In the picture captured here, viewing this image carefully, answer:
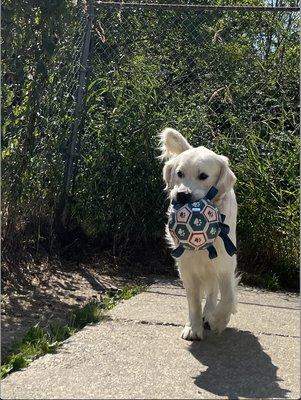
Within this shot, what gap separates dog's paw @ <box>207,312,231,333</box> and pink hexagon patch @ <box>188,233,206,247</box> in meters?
0.55

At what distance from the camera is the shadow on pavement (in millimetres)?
3531

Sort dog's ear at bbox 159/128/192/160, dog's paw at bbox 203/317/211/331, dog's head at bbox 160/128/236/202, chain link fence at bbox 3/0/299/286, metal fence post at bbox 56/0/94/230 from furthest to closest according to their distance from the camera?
metal fence post at bbox 56/0/94/230 → chain link fence at bbox 3/0/299/286 → dog's ear at bbox 159/128/192/160 → dog's paw at bbox 203/317/211/331 → dog's head at bbox 160/128/236/202

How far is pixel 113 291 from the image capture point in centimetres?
588

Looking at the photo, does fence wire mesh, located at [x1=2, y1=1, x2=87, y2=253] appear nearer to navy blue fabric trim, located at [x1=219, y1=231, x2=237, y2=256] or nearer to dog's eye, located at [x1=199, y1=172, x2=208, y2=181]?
dog's eye, located at [x1=199, y1=172, x2=208, y2=181]

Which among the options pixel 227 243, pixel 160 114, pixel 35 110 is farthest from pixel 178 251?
pixel 160 114

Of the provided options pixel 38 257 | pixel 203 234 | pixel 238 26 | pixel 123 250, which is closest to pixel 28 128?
pixel 38 257

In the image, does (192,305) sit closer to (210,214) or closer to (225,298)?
(225,298)

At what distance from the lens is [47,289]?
5652mm

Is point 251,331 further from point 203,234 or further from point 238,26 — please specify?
point 238,26

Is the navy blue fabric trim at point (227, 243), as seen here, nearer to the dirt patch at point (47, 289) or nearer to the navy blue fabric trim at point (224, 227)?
the navy blue fabric trim at point (224, 227)

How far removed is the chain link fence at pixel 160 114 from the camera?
254 inches

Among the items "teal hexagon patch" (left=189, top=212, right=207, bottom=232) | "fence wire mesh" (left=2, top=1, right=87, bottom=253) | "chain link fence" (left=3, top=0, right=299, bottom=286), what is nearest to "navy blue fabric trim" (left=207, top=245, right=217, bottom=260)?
"teal hexagon patch" (left=189, top=212, right=207, bottom=232)

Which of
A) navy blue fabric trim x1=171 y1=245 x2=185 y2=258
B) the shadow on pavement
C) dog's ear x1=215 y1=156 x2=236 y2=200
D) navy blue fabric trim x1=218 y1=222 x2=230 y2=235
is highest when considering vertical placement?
dog's ear x1=215 y1=156 x2=236 y2=200

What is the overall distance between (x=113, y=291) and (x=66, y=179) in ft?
4.55
